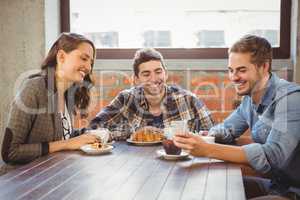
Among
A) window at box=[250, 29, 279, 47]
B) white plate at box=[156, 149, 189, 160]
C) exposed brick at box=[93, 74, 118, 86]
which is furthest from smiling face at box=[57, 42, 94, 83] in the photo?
window at box=[250, 29, 279, 47]

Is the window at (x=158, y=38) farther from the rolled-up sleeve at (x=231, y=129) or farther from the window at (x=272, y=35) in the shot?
the rolled-up sleeve at (x=231, y=129)

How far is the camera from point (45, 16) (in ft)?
9.90

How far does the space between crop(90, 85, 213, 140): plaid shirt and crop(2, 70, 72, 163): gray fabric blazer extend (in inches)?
16.5

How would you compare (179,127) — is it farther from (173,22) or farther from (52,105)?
(173,22)

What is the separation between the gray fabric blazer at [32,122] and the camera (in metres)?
1.83

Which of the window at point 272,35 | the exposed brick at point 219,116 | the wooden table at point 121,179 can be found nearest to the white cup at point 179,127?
the wooden table at point 121,179

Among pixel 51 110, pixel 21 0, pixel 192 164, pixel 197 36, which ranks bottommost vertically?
pixel 192 164

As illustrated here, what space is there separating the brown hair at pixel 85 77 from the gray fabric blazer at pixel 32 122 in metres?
0.12

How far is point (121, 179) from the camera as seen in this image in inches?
55.6

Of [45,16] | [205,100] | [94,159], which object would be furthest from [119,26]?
[94,159]

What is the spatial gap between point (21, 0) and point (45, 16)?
211 mm

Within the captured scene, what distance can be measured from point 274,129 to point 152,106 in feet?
3.24

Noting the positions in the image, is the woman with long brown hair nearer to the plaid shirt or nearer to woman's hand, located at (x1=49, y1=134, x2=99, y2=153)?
woman's hand, located at (x1=49, y1=134, x2=99, y2=153)

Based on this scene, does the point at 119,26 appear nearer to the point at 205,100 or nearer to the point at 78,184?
the point at 205,100
